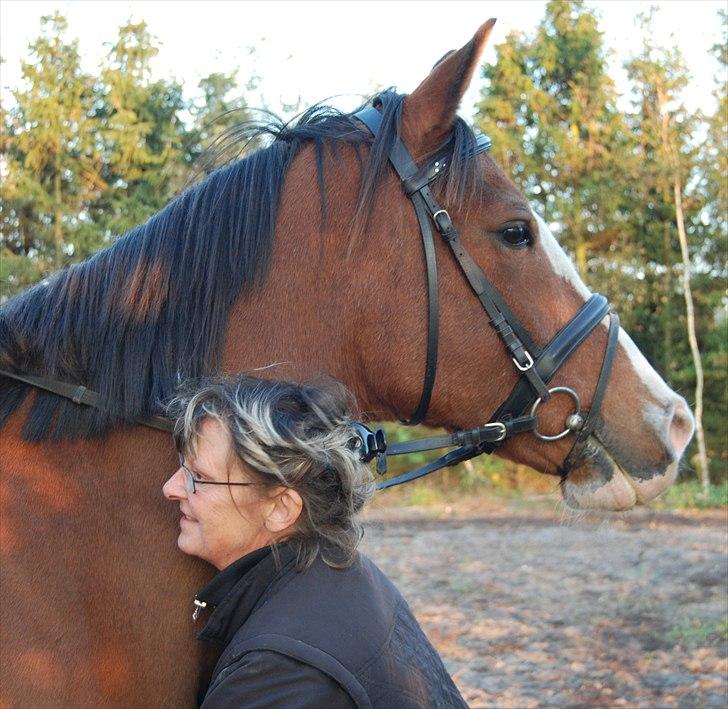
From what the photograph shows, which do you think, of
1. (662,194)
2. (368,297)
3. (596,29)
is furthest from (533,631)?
(596,29)

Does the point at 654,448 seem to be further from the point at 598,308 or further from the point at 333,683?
the point at 333,683

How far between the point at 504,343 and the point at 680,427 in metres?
0.60

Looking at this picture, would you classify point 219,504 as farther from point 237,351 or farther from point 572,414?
point 572,414

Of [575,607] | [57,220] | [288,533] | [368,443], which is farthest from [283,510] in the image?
[57,220]

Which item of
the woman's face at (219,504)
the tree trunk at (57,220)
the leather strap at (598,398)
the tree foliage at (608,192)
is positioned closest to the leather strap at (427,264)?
the leather strap at (598,398)

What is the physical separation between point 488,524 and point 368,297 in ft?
33.1

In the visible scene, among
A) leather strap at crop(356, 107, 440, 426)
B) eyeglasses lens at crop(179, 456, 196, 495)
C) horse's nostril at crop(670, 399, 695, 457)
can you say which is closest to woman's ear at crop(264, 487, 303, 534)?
eyeglasses lens at crop(179, 456, 196, 495)

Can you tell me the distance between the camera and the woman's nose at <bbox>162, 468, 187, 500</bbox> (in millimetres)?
1747

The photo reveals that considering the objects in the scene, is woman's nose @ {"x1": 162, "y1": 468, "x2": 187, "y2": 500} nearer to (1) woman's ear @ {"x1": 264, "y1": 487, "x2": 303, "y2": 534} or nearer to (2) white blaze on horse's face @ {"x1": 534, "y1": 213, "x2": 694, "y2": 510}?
(1) woman's ear @ {"x1": 264, "y1": 487, "x2": 303, "y2": 534}

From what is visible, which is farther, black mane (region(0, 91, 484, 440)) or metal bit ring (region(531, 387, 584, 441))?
metal bit ring (region(531, 387, 584, 441))

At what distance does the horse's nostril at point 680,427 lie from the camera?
7.52 feet

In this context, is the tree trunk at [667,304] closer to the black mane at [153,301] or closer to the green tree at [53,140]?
the green tree at [53,140]

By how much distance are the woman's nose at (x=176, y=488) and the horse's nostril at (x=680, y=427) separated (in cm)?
138

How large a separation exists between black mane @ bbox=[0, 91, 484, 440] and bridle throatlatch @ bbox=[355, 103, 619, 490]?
0.22ft
